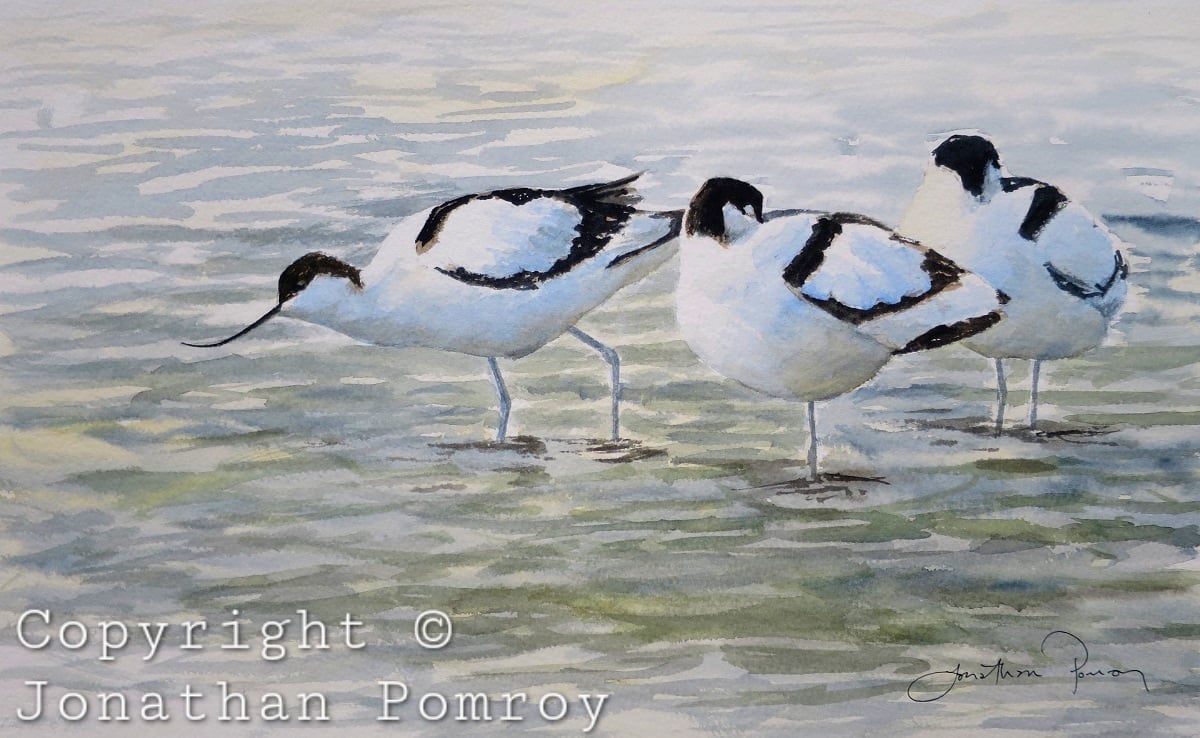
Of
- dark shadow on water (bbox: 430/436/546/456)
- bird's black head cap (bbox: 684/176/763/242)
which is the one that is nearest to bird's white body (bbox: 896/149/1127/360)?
bird's black head cap (bbox: 684/176/763/242)

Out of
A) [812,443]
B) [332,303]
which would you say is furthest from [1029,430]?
[332,303]

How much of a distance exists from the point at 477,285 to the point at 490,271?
30 millimetres

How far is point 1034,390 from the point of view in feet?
5.82

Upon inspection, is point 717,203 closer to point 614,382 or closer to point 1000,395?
point 614,382

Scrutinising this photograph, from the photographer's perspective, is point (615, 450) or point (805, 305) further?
point (615, 450)

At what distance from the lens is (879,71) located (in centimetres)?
180

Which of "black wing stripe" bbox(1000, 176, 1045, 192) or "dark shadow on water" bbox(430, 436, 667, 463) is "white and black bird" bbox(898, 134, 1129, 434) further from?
"dark shadow on water" bbox(430, 436, 667, 463)

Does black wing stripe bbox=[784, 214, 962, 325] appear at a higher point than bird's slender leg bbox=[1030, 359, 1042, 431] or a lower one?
higher

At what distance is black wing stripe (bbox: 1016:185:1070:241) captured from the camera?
1.75 metres

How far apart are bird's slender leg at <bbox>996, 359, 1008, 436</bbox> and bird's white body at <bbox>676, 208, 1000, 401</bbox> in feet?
0.55

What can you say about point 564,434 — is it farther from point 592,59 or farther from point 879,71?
point 879,71

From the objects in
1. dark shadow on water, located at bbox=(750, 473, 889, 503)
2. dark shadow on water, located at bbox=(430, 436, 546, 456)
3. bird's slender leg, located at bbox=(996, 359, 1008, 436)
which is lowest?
dark shadow on water, located at bbox=(750, 473, 889, 503)

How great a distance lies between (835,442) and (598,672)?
0.49 meters

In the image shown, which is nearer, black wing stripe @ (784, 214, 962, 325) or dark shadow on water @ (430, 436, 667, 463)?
black wing stripe @ (784, 214, 962, 325)
